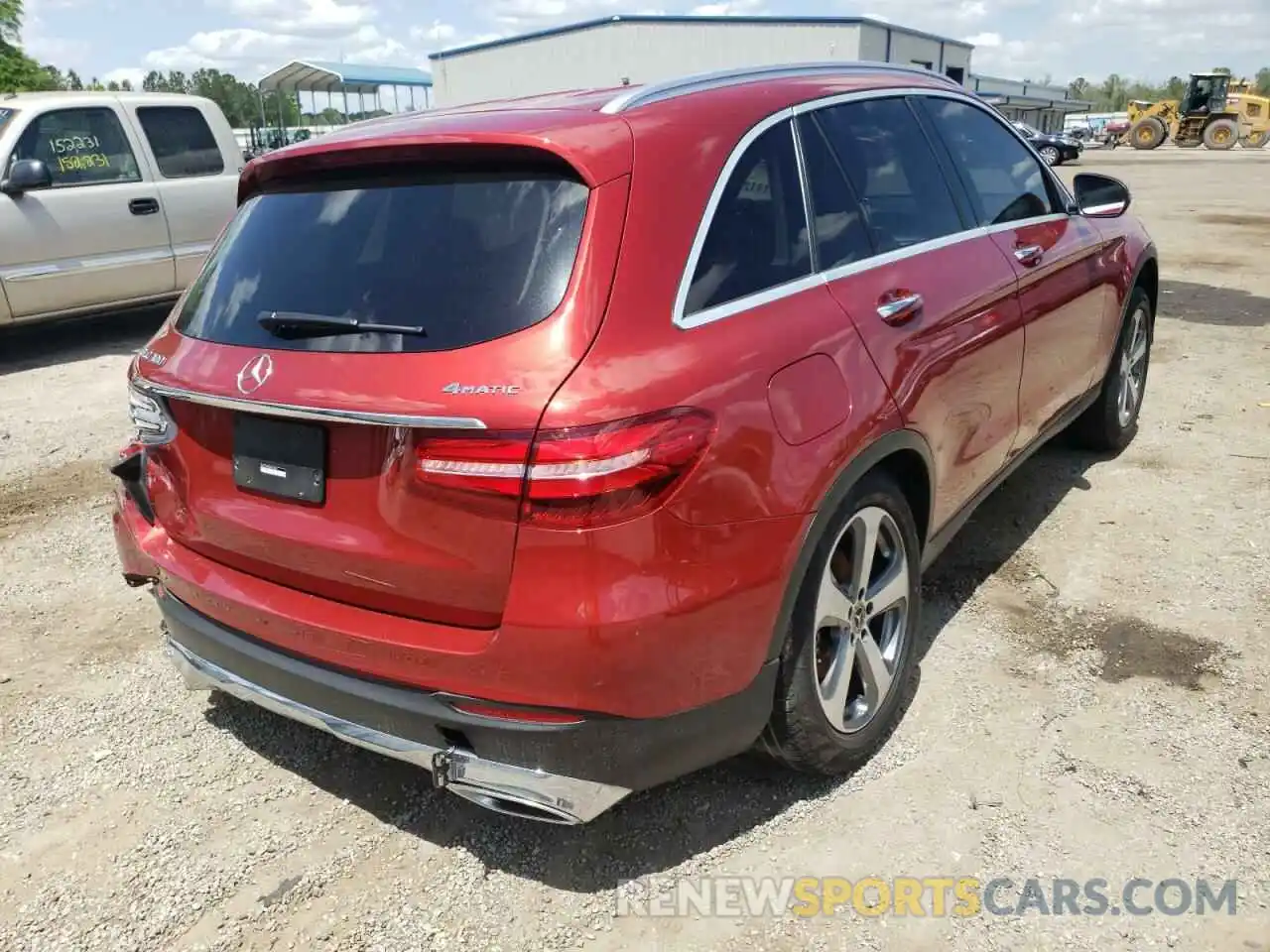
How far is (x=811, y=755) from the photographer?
2.57 meters

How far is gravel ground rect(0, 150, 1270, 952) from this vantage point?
2340mm

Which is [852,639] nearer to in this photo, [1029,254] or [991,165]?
[1029,254]

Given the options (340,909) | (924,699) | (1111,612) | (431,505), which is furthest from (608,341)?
(1111,612)

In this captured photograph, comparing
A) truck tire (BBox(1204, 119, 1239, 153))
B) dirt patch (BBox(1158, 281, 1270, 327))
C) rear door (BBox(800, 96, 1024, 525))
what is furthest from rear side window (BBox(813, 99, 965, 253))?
truck tire (BBox(1204, 119, 1239, 153))

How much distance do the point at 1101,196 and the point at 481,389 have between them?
3.67 m

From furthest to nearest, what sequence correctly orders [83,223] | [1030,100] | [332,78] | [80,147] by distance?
[1030,100], [332,78], [80,147], [83,223]

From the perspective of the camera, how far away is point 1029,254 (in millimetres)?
3672

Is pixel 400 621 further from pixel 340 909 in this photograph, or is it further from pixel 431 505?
pixel 340 909

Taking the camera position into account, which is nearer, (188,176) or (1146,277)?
(1146,277)

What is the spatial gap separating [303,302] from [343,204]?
28 centimetres

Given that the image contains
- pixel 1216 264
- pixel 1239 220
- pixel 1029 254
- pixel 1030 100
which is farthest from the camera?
pixel 1030 100

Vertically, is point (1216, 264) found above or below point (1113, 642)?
below

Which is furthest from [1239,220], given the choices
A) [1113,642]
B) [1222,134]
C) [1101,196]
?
[1222,134]

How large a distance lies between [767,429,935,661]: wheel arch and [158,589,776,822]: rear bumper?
16cm
